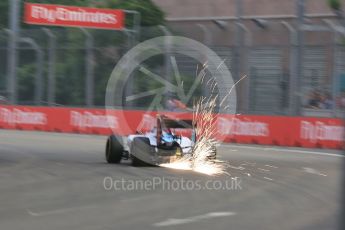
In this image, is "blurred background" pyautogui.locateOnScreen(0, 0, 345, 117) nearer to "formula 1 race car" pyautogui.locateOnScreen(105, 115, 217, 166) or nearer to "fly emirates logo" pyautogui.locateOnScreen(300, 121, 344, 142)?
"fly emirates logo" pyautogui.locateOnScreen(300, 121, 344, 142)

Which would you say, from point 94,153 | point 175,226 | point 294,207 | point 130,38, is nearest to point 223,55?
point 130,38

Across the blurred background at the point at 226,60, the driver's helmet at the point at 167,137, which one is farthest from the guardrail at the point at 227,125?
the driver's helmet at the point at 167,137

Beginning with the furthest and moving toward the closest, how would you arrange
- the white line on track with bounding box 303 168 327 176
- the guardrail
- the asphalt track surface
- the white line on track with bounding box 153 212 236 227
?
the guardrail, the white line on track with bounding box 303 168 327 176, the asphalt track surface, the white line on track with bounding box 153 212 236 227

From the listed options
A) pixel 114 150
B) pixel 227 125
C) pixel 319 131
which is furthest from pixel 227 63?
pixel 114 150

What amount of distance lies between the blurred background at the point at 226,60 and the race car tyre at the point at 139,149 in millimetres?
10657

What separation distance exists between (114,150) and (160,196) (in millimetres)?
4199

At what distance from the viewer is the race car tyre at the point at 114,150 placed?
14.8m

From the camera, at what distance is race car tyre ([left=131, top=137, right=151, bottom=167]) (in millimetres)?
13614

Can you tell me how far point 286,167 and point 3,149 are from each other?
783cm

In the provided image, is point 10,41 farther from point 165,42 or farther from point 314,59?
point 314,59

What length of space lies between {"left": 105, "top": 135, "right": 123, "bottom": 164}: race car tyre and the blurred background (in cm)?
1033

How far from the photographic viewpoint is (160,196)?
10.9 metres

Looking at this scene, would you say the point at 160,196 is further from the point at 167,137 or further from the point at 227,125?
the point at 227,125

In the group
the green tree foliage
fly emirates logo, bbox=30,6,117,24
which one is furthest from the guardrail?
fly emirates logo, bbox=30,6,117,24
